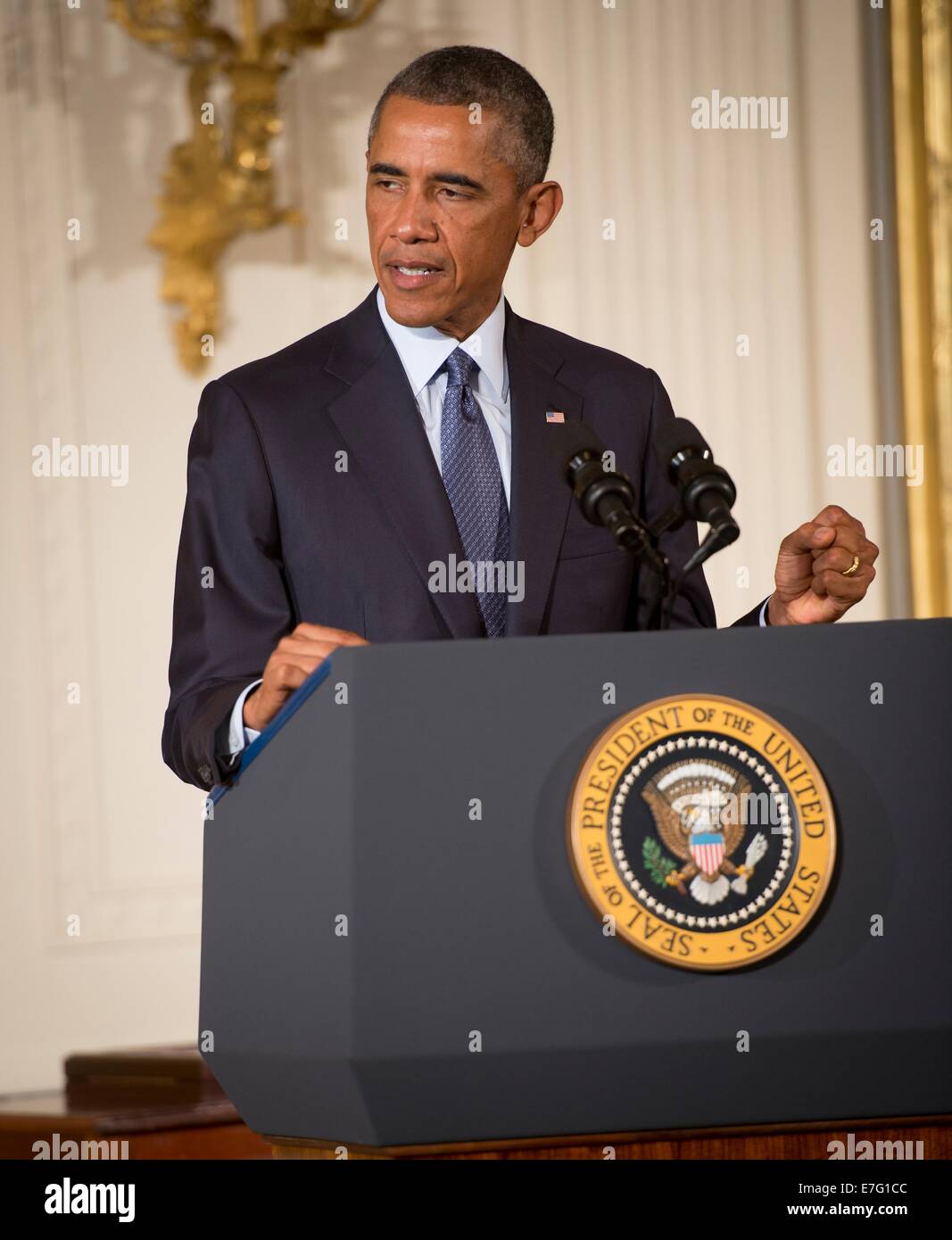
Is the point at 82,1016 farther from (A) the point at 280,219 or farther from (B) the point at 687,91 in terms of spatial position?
(B) the point at 687,91

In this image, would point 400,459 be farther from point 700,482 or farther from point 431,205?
point 700,482

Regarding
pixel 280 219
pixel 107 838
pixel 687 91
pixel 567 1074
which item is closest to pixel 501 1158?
pixel 567 1074

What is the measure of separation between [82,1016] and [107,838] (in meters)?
0.40

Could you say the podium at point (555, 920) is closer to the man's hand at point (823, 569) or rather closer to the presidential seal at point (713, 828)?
the presidential seal at point (713, 828)

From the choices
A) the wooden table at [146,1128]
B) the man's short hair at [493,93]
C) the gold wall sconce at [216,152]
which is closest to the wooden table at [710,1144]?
the man's short hair at [493,93]

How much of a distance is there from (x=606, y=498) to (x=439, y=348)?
0.57 metres

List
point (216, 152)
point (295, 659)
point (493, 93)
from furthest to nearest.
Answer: point (216, 152), point (493, 93), point (295, 659)

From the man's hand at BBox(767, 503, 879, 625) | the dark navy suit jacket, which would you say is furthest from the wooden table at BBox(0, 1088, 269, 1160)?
the man's hand at BBox(767, 503, 879, 625)

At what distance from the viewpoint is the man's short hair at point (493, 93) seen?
192 cm

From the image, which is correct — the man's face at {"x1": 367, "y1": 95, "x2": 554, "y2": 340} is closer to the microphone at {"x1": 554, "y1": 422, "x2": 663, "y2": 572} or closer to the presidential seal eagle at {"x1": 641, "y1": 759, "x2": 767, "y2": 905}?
the microphone at {"x1": 554, "y1": 422, "x2": 663, "y2": 572}

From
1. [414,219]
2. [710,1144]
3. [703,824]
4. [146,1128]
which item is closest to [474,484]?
[414,219]

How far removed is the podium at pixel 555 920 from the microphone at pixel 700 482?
4.9 inches

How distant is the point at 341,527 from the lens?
6.05 ft

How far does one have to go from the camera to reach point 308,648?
1.44 meters
